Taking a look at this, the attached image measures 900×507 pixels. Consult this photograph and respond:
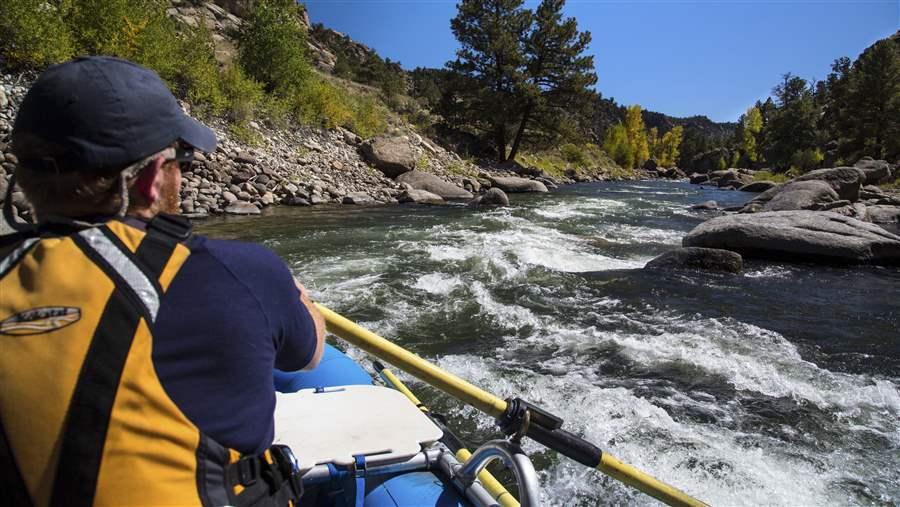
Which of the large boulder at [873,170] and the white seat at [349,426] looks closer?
the white seat at [349,426]

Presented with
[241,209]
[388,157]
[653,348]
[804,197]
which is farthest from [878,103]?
[241,209]

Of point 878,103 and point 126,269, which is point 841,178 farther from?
point 878,103

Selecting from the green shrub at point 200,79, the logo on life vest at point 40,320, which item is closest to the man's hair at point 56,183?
the logo on life vest at point 40,320

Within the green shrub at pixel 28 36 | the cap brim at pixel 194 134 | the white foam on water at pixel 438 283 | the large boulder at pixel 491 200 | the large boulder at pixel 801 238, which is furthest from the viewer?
the large boulder at pixel 491 200

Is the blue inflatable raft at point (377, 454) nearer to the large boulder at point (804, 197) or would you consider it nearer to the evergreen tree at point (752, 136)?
the large boulder at point (804, 197)

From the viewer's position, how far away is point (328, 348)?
2.85 m

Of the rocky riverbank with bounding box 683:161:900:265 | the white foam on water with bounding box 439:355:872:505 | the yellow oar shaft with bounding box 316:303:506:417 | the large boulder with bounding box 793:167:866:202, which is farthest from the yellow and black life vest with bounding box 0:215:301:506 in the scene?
the large boulder with bounding box 793:167:866:202

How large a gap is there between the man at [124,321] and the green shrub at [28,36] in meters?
11.9

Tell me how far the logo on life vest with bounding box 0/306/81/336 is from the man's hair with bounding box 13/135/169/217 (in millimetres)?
217

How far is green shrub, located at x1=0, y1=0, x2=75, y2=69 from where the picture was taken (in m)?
9.38

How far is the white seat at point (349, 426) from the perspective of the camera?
5.80ft

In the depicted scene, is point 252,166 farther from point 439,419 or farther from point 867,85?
point 867,85

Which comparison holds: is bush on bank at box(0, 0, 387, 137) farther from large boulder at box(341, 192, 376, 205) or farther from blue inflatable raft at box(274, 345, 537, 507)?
blue inflatable raft at box(274, 345, 537, 507)

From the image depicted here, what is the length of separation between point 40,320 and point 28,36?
12.2 meters
